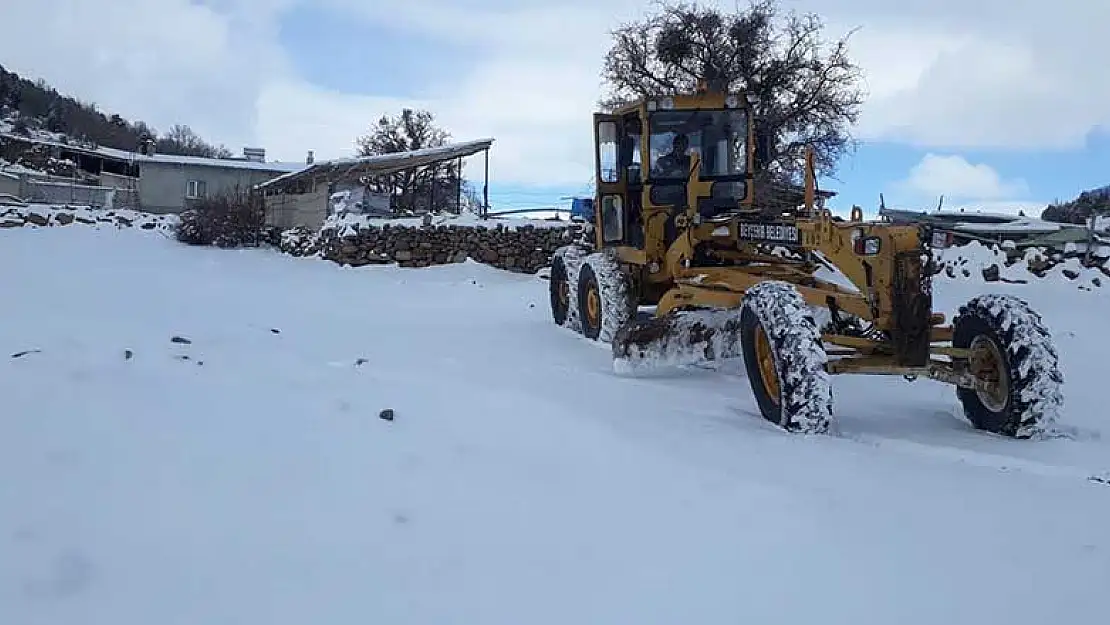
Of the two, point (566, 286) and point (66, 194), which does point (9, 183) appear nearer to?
point (66, 194)

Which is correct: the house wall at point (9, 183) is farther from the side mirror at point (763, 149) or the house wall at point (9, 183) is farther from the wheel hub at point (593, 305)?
the side mirror at point (763, 149)

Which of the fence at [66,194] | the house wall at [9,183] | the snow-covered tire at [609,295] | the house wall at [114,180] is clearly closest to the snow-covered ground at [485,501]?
the snow-covered tire at [609,295]

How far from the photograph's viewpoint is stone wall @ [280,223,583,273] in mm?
19484

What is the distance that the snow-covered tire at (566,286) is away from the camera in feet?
35.3

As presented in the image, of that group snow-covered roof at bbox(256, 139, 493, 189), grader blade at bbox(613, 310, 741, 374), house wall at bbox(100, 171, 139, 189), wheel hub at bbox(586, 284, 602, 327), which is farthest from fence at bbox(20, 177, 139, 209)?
grader blade at bbox(613, 310, 741, 374)

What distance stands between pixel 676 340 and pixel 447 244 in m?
12.3

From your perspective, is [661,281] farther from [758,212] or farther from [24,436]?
[24,436]

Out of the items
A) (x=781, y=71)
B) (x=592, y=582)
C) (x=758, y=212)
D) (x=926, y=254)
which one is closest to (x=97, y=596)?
(x=592, y=582)

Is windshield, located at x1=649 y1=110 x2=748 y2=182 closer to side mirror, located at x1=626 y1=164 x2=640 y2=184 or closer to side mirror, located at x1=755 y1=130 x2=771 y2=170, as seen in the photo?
side mirror, located at x1=755 y1=130 x2=771 y2=170

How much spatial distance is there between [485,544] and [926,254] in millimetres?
3795

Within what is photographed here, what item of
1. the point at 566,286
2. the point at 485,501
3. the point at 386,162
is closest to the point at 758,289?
the point at 485,501

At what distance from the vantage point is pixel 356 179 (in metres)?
26.7

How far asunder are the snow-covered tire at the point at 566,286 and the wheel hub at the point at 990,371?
5.12 metres

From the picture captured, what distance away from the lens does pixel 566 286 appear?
11.5m
